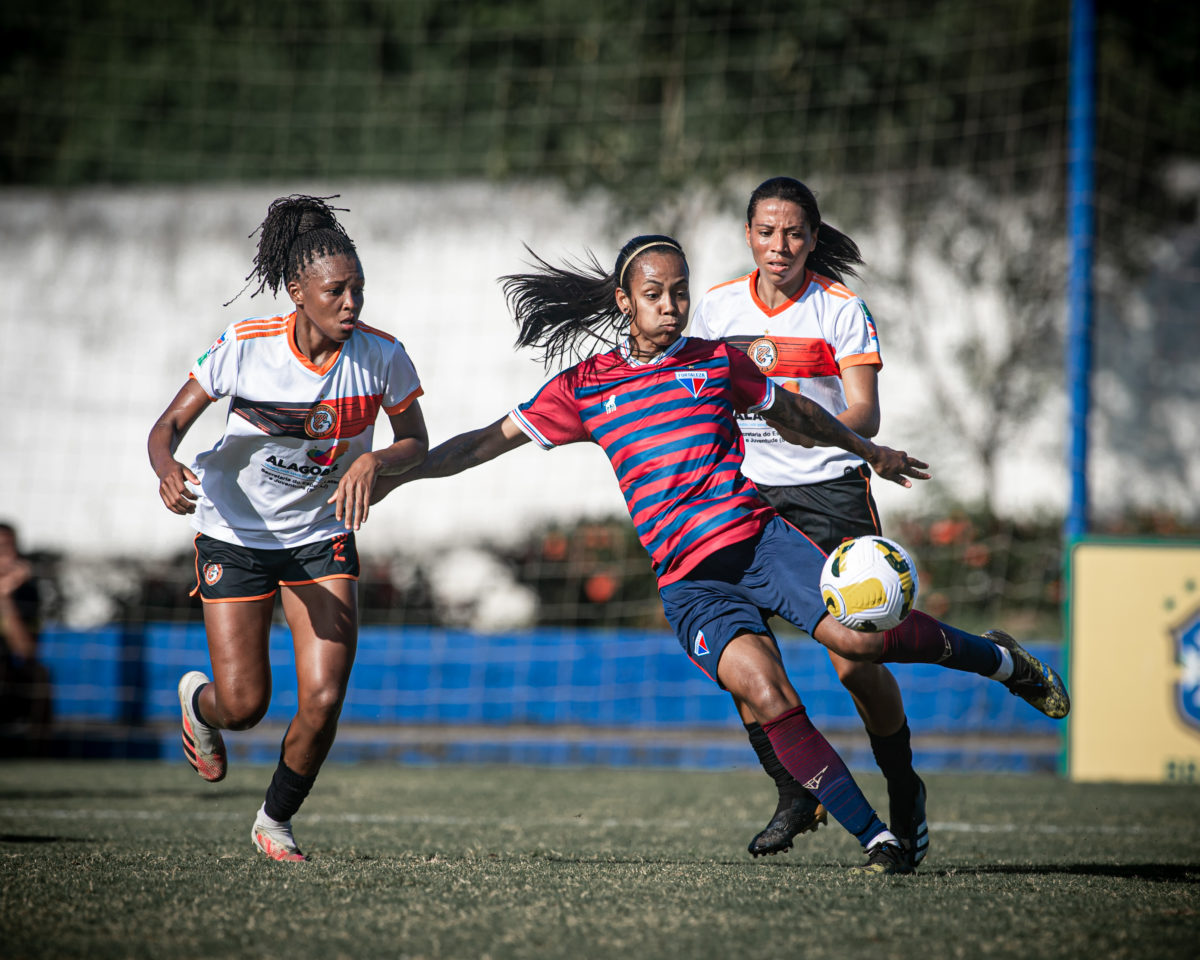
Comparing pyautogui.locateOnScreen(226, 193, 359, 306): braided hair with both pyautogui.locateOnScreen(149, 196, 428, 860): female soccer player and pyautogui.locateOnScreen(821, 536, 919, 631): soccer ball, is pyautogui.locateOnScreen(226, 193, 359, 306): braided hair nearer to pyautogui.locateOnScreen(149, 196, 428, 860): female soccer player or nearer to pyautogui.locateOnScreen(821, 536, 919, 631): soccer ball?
pyautogui.locateOnScreen(149, 196, 428, 860): female soccer player

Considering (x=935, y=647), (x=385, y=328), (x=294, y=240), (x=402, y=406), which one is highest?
(x=385, y=328)

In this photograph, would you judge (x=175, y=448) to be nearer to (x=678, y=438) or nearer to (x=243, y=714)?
(x=243, y=714)

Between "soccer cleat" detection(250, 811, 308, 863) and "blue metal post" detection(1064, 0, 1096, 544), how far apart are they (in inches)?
253

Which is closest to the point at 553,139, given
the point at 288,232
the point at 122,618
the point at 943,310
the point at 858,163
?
the point at 858,163

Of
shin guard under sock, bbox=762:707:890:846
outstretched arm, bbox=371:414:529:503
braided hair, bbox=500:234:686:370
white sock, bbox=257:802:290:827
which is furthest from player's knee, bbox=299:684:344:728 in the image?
shin guard under sock, bbox=762:707:890:846

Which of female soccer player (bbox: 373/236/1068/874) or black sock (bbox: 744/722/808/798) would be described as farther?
black sock (bbox: 744/722/808/798)

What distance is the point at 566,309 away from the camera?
4.76 meters

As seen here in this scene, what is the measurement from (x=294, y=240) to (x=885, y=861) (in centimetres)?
296

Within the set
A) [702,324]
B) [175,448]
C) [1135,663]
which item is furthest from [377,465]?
[1135,663]

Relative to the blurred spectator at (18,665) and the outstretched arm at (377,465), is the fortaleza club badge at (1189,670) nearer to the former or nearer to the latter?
the outstretched arm at (377,465)

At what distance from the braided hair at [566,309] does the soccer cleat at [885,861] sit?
194 cm

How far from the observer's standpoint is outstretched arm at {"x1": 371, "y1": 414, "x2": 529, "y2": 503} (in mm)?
4516

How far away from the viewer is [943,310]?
15039 millimetres

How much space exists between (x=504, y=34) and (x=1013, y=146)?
6619 millimetres
